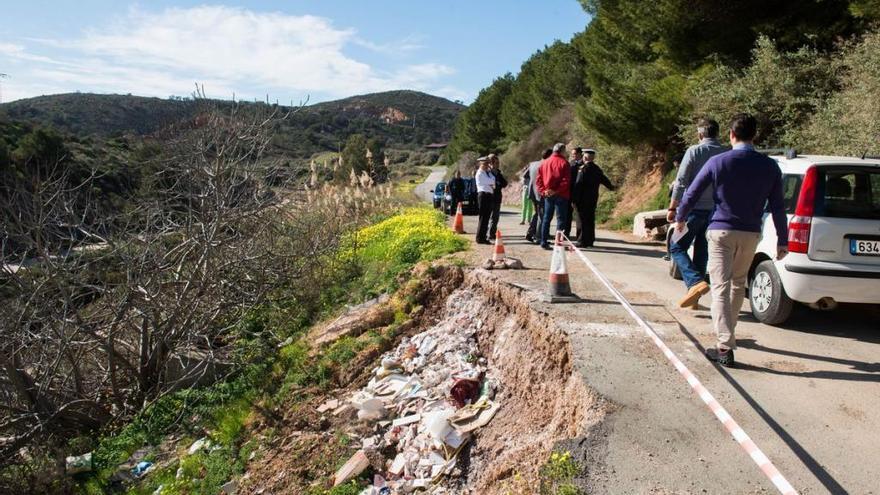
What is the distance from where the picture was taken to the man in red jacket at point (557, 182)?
31.0ft

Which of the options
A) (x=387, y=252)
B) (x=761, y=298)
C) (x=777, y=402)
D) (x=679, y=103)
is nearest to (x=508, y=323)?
(x=761, y=298)

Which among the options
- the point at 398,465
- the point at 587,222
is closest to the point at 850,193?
the point at 398,465

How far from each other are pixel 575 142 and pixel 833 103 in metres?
16.8

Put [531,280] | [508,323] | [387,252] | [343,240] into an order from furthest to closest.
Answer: [343,240]
[387,252]
[531,280]
[508,323]

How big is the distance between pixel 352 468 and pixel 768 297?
4.64 m

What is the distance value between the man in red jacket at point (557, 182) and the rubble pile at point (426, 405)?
2333mm

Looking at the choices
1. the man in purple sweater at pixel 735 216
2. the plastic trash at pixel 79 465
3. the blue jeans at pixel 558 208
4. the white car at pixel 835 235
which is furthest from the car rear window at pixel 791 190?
the plastic trash at pixel 79 465

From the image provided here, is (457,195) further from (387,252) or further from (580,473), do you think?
(580,473)

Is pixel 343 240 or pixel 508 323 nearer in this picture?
pixel 508 323

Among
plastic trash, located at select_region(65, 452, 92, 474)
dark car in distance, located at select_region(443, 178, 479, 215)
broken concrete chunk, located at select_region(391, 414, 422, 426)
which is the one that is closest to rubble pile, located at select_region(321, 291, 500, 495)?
broken concrete chunk, located at select_region(391, 414, 422, 426)

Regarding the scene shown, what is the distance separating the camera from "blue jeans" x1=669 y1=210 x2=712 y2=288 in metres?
6.13

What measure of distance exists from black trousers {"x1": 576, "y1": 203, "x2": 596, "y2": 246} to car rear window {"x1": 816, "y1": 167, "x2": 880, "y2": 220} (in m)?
5.17

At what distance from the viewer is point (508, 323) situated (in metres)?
7.03

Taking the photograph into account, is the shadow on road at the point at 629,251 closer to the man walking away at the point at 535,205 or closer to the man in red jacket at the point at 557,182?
the man walking away at the point at 535,205
